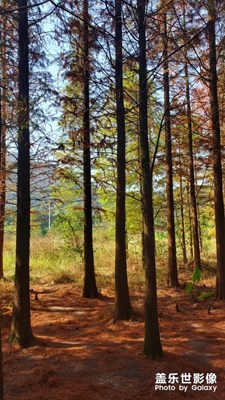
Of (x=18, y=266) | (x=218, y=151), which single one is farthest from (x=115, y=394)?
(x=218, y=151)

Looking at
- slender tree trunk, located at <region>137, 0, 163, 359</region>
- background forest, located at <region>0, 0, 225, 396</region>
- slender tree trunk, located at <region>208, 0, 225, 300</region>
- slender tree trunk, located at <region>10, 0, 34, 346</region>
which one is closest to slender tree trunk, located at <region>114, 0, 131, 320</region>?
background forest, located at <region>0, 0, 225, 396</region>

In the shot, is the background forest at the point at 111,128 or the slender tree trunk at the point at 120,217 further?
the slender tree trunk at the point at 120,217

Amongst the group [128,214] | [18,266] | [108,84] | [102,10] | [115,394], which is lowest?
[115,394]

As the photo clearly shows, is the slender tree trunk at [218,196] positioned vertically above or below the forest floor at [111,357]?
above

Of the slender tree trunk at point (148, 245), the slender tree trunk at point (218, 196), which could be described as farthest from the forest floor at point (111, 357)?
the slender tree trunk at point (218, 196)

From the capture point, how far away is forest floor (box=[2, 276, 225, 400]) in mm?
4848

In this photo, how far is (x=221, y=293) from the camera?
10.2 metres

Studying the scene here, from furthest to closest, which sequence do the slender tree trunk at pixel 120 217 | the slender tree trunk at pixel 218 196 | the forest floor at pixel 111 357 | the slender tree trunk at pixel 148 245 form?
1. the slender tree trunk at pixel 218 196
2. the slender tree trunk at pixel 120 217
3. the slender tree trunk at pixel 148 245
4. the forest floor at pixel 111 357

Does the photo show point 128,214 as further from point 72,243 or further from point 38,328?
point 38,328

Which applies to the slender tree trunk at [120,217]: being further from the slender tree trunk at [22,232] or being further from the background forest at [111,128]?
the slender tree trunk at [22,232]

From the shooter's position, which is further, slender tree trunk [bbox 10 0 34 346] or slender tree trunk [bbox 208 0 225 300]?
slender tree trunk [bbox 208 0 225 300]

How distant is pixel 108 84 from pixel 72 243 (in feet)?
29.8

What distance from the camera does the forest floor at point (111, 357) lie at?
4848 millimetres

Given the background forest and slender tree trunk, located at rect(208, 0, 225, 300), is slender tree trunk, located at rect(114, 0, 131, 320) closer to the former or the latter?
the background forest
